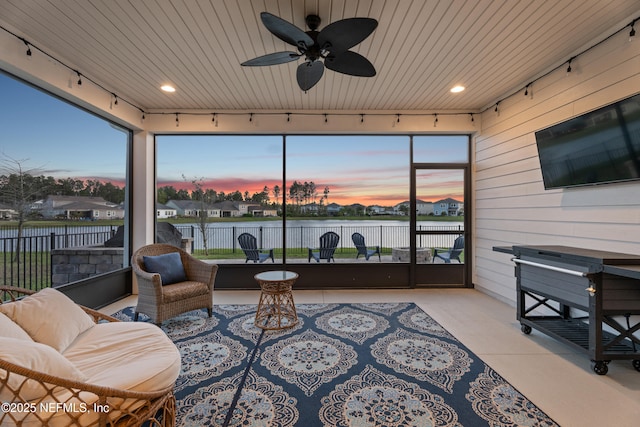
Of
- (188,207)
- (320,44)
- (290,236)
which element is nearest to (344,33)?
(320,44)

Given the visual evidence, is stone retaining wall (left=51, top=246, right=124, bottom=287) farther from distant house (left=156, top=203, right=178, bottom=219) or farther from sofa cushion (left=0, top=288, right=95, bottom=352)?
sofa cushion (left=0, top=288, right=95, bottom=352)

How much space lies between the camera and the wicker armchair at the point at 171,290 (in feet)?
9.95

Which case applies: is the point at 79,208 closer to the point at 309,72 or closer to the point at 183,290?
the point at 183,290

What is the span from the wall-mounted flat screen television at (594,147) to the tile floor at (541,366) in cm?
159

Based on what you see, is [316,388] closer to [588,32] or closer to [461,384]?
[461,384]

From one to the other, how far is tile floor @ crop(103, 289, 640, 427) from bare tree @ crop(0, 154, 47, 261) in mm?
1495

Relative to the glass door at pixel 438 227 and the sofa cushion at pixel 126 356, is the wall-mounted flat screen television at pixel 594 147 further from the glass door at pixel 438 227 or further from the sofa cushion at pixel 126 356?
the sofa cushion at pixel 126 356

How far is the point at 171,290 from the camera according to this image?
10.4 feet

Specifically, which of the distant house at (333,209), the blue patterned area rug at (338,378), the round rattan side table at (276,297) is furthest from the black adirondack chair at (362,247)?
the round rattan side table at (276,297)

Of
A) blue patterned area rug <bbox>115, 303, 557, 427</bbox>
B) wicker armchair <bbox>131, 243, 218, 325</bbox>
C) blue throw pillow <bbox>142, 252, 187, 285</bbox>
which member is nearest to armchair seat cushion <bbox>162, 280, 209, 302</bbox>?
wicker armchair <bbox>131, 243, 218, 325</bbox>

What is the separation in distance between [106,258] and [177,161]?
1831mm

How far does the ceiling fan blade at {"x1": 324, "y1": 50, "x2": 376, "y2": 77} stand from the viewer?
236cm

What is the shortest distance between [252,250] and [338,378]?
10.1 ft

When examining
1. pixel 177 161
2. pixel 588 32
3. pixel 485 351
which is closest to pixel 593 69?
pixel 588 32
